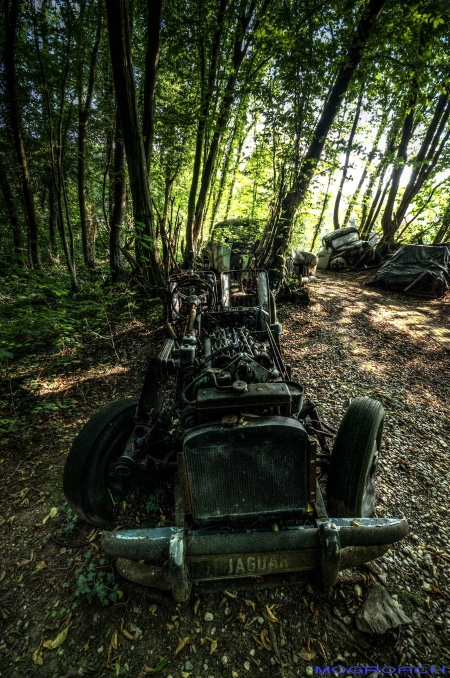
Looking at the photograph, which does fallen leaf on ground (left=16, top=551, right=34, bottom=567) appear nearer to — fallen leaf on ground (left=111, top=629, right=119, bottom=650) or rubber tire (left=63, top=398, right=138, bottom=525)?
rubber tire (left=63, top=398, right=138, bottom=525)

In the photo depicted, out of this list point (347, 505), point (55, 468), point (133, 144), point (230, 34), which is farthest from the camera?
point (230, 34)

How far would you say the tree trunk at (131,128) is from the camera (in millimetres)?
5012

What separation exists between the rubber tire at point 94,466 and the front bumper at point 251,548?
1.99 feet

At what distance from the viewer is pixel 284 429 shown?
1.85 m

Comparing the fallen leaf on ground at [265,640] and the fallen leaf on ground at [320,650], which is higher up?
the fallen leaf on ground at [320,650]

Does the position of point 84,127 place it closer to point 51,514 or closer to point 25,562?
point 51,514

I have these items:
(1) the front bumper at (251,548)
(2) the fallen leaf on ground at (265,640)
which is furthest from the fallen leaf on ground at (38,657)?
(2) the fallen leaf on ground at (265,640)

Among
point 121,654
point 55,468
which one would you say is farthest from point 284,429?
point 55,468

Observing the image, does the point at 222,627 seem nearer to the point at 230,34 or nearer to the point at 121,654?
the point at 121,654

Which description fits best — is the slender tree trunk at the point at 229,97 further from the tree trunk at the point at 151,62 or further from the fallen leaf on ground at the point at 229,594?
the fallen leaf on ground at the point at 229,594

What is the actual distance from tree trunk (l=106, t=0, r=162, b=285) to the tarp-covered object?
706 centimetres

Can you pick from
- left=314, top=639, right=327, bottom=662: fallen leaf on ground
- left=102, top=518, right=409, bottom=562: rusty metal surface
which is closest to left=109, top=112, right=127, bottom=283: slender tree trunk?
left=102, top=518, right=409, bottom=562: rusty metal surface

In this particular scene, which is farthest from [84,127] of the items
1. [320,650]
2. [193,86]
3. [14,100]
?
[320,650]

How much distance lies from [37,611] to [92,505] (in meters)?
0.64
